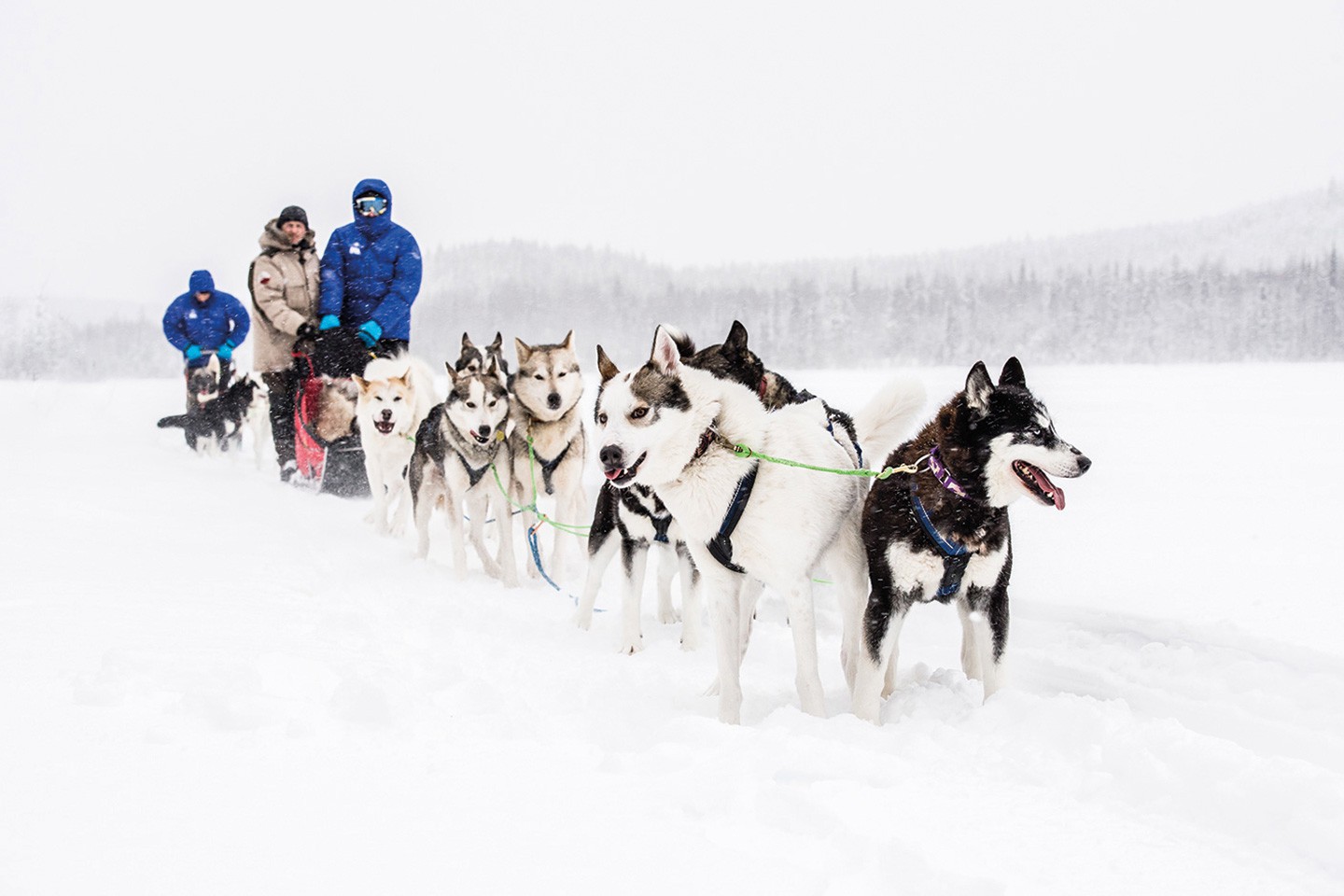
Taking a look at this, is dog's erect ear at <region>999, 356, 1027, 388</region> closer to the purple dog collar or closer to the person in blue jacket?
the purple dog collar

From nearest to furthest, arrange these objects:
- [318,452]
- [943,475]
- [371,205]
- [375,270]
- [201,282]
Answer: [943,475]
[371,205]
[375,270]
[318,452]
[201,282]

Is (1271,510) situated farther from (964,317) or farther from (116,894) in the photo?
(964,317)

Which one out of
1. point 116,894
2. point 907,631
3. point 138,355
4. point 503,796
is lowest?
point 907,631

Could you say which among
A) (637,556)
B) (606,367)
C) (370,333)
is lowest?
(637,556)

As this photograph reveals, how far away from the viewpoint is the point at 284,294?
7.61 m

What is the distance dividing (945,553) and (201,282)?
34.3 ft

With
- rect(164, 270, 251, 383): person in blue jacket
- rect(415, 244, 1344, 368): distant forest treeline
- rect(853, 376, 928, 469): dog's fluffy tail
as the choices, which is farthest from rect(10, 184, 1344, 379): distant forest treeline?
rect(853, 376, 928, 469): dog's fluffy tail

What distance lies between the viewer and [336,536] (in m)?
6.14

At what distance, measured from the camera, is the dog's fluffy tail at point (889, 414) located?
138 inches

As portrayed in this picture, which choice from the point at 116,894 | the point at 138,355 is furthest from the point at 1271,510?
the point at 138,355

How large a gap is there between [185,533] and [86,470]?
223cm

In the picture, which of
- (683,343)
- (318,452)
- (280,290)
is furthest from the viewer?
(318,452)

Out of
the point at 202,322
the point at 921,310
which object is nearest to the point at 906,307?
the point at 921,310

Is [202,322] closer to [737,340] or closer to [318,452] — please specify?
[318,452]
